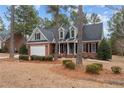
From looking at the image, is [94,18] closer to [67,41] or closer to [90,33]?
[90,33]

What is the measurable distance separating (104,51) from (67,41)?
4683 mm

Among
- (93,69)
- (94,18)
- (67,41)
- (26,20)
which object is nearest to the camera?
(93,69)

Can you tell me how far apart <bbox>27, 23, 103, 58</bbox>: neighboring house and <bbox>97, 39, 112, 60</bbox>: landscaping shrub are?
59.8 inches

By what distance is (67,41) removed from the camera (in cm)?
2597

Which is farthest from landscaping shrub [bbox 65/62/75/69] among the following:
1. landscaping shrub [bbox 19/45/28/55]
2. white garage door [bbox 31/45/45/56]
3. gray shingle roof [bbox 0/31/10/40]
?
gray shingle roof [bbox 0/31/10/40]

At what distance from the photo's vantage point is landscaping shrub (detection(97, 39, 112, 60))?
22.2m

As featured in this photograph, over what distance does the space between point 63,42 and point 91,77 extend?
15761 mm

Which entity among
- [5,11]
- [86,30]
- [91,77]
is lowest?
[91,77]

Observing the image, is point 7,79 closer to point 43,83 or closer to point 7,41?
point 43,83

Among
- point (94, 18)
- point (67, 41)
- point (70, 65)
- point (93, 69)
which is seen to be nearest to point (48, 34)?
point (67, 41)

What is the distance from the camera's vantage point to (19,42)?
28.5 m

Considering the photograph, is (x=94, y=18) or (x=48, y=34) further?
(x=94, y=18)

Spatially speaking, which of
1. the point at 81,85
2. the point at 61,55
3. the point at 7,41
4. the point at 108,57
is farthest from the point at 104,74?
the point at 7,41

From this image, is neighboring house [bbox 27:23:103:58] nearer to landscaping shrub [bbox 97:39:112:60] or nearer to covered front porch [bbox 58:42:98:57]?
covered front porch [bbox 58:42:98:57]
